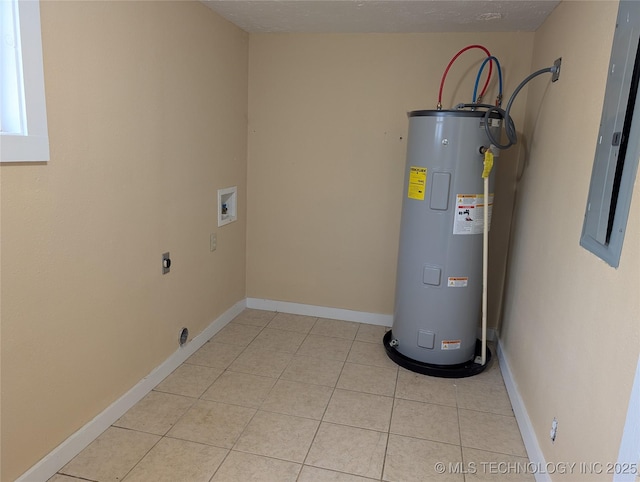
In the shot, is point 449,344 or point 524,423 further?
point 449,344

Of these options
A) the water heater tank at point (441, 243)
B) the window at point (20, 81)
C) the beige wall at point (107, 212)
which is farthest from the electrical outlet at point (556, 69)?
the window at point (20, 81)

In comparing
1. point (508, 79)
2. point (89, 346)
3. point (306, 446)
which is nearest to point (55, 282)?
point (89, 346)

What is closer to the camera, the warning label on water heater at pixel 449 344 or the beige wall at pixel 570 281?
the beige wall at pixel 570 281

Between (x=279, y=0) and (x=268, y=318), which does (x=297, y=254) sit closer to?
(x=268, y=318)

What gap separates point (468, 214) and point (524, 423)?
1.11 metres

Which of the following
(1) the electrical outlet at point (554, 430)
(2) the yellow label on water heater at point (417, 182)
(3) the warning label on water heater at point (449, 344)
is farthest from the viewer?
(3) the warning label on water heater at point (449, 344)

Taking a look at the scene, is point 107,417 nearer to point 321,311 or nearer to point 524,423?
point 321,311

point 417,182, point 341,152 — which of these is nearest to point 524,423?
point 417,182

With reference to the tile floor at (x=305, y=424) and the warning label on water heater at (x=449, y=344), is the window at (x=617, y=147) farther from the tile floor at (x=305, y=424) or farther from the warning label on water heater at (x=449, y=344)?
the warning label on water heater at (x=449, y=344)

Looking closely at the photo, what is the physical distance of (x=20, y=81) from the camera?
4.83 feet

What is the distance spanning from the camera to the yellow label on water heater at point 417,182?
2.54 meters

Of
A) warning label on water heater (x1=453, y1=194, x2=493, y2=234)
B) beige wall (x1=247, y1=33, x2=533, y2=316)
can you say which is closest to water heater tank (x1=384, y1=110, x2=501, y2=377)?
warning label on water heater (x1=453, y1=194, x2=493, y2=234)

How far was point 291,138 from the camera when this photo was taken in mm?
3283

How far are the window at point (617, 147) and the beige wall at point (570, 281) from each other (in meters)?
0.06
